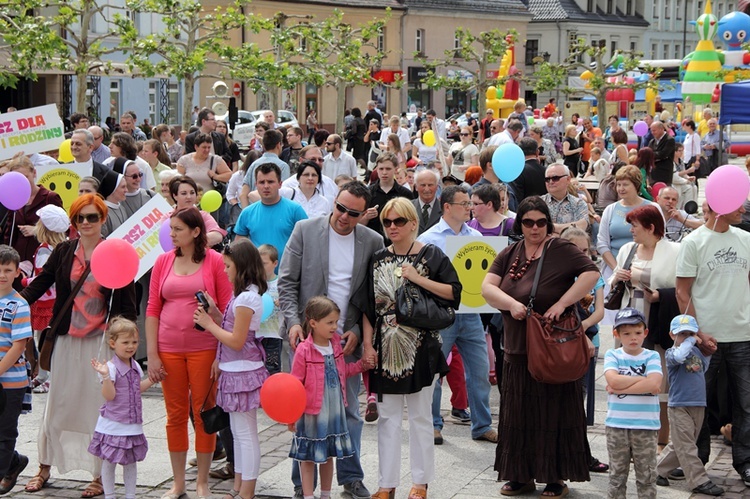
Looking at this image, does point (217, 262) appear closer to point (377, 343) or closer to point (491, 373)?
point (377, 343)

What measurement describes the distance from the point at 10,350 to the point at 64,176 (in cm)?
421

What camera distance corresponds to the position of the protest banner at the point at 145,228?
861 cm

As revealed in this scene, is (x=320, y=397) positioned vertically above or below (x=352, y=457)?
above

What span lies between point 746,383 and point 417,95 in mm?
66238

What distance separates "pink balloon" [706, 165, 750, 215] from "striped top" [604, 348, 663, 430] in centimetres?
117

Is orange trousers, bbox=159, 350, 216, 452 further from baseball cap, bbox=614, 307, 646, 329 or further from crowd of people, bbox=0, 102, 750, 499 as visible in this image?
baseball cap, bbox=614, 307, 646, 329

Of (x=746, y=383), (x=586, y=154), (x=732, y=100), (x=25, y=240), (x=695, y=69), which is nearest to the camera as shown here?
(x=746, y=383)

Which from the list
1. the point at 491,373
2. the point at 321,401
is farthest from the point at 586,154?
the point at 321,401

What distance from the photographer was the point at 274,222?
9.09 metres

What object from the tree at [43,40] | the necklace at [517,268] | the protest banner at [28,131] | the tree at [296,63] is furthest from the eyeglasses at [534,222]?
the tree at [296,63]

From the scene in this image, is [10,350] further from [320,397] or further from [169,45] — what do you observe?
[169,45]

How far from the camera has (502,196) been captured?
9.43 metres

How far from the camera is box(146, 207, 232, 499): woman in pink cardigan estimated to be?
671cm

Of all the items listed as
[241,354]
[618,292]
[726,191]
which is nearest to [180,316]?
[241,354]
